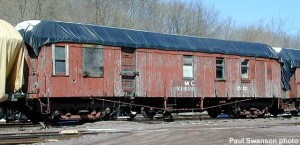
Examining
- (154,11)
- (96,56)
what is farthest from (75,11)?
(96,56)

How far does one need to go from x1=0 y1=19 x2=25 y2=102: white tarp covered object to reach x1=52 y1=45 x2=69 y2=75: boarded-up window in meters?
1.42

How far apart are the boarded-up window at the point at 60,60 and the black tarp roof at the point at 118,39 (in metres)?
Answer: 0.34

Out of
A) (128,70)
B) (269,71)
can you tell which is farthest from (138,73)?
(269,71)

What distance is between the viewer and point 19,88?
15.4 metres

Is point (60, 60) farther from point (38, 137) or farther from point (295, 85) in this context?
point (295, 85)

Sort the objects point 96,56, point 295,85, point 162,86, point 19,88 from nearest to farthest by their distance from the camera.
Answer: point 19,88, point 96,56, point 162,86, point 295,85

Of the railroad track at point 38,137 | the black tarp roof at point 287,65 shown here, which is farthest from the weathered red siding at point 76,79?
the black tarp roof at point 287,65

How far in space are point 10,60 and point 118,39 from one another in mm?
4912

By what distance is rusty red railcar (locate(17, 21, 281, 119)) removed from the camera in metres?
16.6

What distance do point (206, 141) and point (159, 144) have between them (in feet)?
4.16

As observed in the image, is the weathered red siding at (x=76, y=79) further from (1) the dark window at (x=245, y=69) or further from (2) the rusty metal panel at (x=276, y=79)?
(2) the rusty metal panel at (x=276, y=79)

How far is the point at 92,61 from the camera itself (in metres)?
17.7

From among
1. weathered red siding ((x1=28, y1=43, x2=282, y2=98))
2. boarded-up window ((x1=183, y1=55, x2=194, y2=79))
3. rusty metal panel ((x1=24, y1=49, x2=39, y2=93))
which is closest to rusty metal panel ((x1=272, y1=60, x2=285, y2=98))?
weathered red siding ((x1=28, y1=43, x2=282, y2=98))

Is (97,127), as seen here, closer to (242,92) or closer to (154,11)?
(242,92)
